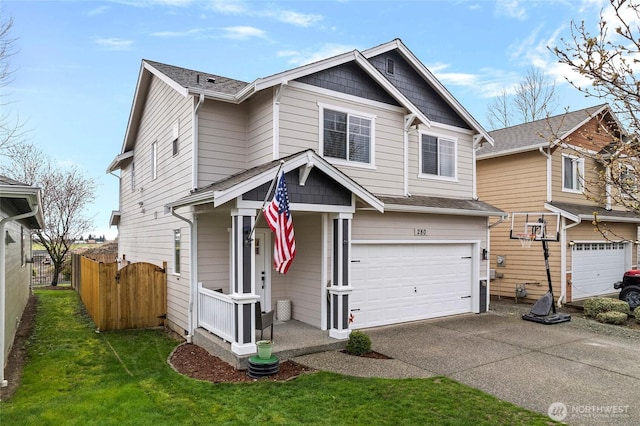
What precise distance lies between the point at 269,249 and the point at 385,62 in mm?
6308

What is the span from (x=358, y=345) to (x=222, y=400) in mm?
2991

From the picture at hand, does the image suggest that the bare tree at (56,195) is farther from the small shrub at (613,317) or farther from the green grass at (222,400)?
the small shrub at (613,317)

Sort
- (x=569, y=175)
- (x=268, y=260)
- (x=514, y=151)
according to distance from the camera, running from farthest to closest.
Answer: (x=569, y=175) < (x=514, y=151) < (x=268, y=260)

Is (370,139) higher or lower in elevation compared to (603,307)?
higher

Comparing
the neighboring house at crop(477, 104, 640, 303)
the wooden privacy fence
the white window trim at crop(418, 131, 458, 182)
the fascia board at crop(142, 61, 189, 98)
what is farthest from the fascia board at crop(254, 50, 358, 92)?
the neighboring house at crop(477, 104, 640, 303)

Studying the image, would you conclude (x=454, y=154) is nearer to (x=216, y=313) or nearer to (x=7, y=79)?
(x=216, y=313)

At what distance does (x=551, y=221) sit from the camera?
568 inches

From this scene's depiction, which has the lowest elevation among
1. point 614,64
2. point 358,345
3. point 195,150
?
point 358,345

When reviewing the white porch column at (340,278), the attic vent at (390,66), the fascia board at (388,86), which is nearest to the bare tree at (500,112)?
the attic vent at (390,66)

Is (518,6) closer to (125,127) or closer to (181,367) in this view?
(181,367)

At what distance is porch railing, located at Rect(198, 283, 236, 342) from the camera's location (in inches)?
297

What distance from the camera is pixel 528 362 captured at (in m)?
7.61

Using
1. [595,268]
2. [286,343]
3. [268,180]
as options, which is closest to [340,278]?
[286,343]

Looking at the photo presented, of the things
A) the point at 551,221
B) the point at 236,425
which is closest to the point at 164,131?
the point at 236,425
